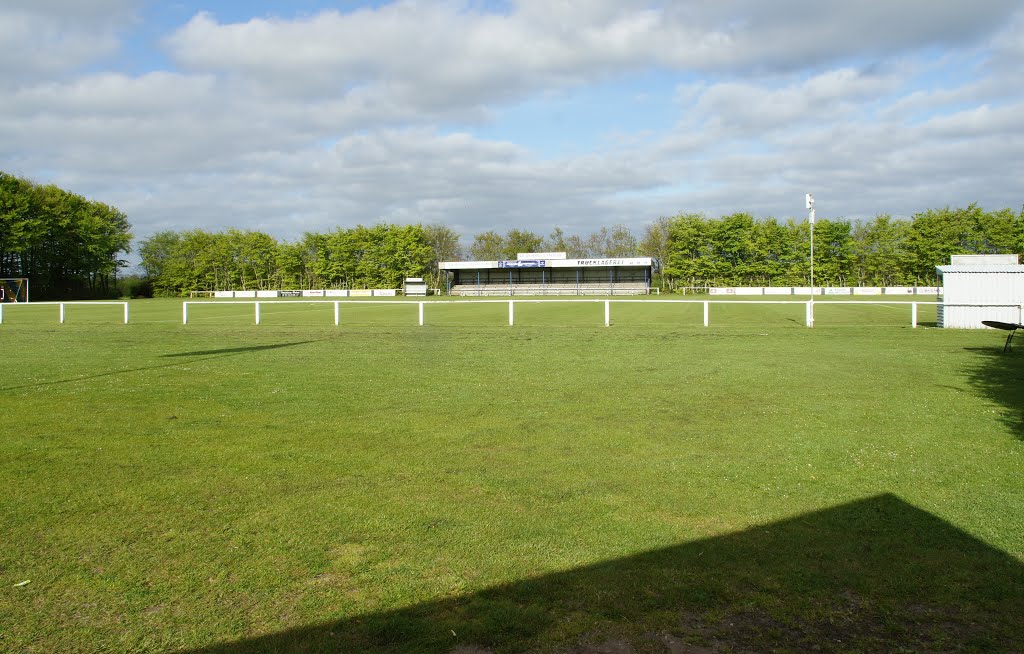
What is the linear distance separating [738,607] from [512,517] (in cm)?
166

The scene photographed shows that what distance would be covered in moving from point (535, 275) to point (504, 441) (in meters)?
78.9

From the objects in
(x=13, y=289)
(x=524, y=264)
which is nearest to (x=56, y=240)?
(x=13, y=289)

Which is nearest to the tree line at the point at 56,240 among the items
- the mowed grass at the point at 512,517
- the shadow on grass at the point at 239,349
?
the shadow on grass at the point at 239,349

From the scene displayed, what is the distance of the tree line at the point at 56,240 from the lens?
71.2m

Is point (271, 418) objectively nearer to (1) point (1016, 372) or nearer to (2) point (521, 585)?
(2) point (521, 585)

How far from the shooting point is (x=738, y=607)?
333cm

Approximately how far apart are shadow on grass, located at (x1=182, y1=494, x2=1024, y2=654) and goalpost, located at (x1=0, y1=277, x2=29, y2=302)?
73.8 metres

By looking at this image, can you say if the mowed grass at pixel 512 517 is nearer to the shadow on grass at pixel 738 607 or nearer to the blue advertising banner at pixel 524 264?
the shadow on grass at pixel 738 607

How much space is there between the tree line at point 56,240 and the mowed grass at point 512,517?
76.4 metres

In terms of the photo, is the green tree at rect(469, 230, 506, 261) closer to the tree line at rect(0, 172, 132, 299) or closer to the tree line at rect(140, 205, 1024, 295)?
the tree line at rect(140, 205, 1024, 295)

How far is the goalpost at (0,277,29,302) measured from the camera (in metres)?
63.0

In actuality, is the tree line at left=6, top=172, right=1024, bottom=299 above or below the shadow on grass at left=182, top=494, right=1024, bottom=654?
above

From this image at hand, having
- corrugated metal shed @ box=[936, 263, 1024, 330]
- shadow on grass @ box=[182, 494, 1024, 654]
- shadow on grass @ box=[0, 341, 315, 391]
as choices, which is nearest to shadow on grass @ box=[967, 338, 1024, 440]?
shadow on grass @ box=[182, 494, 1024, 654]

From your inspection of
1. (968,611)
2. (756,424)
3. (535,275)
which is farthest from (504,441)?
(535,275)
